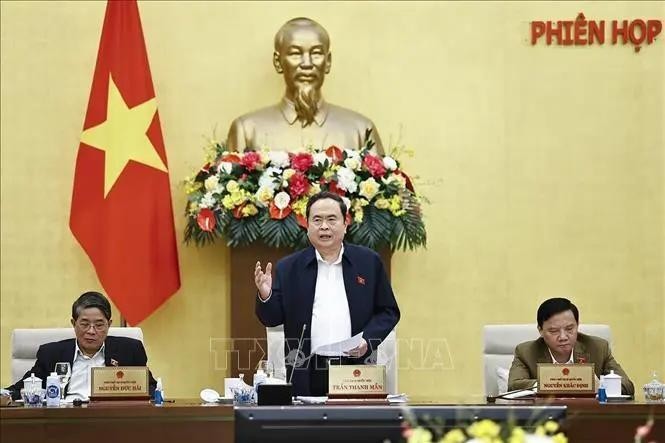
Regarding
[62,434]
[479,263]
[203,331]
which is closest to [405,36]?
[479,263]

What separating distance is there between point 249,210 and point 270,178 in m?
0.18

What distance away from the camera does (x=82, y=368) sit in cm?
447

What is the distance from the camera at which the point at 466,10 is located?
6738 mm

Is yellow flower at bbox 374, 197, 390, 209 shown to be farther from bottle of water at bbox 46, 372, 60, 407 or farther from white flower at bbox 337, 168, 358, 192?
bottle of water at bbox 46, 372, 60, 407

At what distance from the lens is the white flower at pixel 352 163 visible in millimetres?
5809

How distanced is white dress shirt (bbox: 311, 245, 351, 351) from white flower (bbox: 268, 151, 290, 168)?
1.35 m

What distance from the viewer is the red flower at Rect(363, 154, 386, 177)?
583 centimetres

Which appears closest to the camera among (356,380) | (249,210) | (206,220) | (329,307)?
(356,380)

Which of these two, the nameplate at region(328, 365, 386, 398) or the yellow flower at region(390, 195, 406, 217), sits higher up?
the yellow flower at region(390, 195, 406, 217)

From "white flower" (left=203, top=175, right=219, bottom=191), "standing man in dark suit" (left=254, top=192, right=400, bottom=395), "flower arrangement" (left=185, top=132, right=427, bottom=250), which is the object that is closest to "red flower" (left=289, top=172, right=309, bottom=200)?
"flower arrangement" (left=185, top=132, right=427, bottom=250)

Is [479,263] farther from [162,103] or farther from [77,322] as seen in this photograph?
[77,322]

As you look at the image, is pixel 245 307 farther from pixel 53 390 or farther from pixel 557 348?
pixel 53 390

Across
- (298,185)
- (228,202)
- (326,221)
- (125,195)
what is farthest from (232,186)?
(326,221)

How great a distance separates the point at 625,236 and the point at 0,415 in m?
4.11
